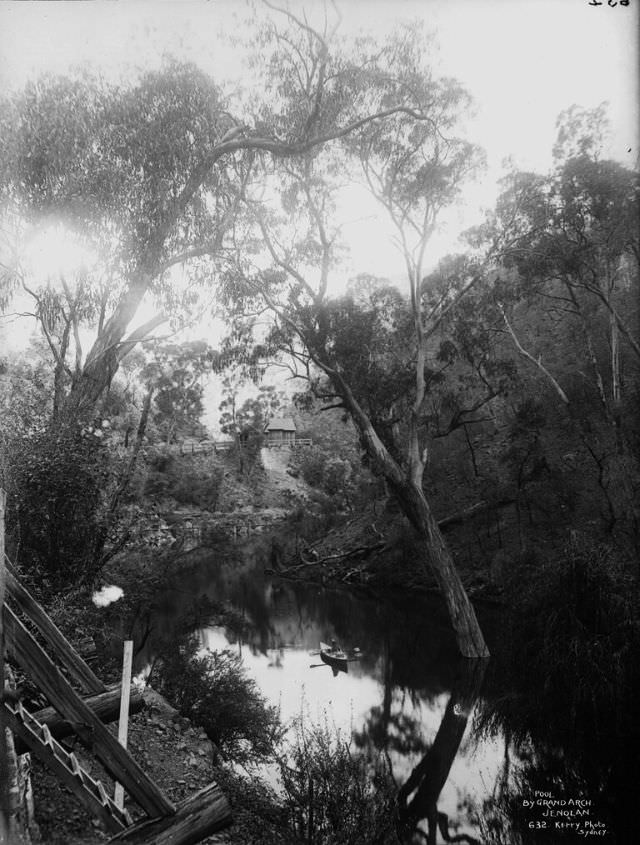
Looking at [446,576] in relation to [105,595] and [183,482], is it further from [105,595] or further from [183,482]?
[183,482]

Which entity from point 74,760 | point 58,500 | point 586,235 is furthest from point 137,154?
point 586,235

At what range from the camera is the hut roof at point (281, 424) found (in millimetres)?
47575

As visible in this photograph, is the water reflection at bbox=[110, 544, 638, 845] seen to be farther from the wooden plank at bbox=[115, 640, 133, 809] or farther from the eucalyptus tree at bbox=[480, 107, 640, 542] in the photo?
the eucalyptus tree at bbox=[480, 107, 640, 542]

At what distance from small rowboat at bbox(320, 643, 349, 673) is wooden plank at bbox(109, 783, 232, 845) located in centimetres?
780

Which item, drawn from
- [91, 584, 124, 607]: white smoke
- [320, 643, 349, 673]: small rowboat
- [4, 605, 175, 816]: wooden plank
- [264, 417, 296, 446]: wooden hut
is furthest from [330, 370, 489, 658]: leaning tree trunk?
[264, 417, 296, 446]: wooden hut

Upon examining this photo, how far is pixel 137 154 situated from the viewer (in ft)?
19.5

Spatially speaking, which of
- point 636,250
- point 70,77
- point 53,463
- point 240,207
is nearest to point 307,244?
point 240,207

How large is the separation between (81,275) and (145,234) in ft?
5.82

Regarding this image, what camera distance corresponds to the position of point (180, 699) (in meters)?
6.97

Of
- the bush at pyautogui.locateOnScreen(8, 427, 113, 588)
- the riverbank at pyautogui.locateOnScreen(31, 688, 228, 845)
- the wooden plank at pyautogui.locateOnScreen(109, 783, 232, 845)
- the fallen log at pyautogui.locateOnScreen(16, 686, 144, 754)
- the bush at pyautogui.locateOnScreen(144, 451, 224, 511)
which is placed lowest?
the riverbank at pyautogui.locateOnScreen(31, 688, 228, 845)

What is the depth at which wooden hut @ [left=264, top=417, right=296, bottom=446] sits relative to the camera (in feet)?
151

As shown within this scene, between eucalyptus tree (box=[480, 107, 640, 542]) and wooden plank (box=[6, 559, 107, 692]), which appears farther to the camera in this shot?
eucalyptus tree (box=[480, 107, 640, 542])

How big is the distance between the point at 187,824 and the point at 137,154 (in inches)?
253

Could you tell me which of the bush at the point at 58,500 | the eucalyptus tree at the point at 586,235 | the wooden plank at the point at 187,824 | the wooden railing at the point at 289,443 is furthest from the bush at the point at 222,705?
the wooden railing at the point at 289,443
